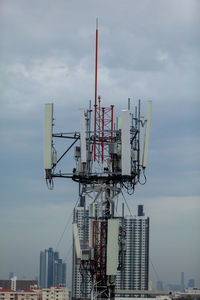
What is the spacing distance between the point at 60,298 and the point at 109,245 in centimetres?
6496

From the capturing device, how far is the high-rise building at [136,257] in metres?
106

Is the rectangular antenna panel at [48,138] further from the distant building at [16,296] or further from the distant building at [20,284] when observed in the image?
the distant building at [20,284]

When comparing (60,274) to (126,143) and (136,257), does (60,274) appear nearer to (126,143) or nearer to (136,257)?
(136,257)

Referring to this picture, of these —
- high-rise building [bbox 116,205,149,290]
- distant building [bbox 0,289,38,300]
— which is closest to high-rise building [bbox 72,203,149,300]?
high-rise building [bbox 116,205,149,290]

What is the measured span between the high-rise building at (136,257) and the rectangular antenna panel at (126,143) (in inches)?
3163

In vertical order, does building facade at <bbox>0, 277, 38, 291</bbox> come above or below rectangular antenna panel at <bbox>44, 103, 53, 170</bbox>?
below

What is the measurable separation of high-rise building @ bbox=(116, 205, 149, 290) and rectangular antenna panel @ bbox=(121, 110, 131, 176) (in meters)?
80.3

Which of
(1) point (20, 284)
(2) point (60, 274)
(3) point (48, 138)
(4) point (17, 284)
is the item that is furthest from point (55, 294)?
(2) point (60, 274)

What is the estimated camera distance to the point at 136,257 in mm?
111375

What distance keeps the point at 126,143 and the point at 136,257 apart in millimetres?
92742

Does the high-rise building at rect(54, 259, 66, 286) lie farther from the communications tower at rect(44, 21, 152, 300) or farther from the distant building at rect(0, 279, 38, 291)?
the communications tower at rect(44, 21, 152, 300)

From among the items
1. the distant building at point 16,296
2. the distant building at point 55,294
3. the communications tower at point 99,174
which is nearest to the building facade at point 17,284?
the distant building at point 16,296

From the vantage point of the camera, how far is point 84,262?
21.7 meters

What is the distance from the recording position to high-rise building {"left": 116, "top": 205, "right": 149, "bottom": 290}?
347ft
